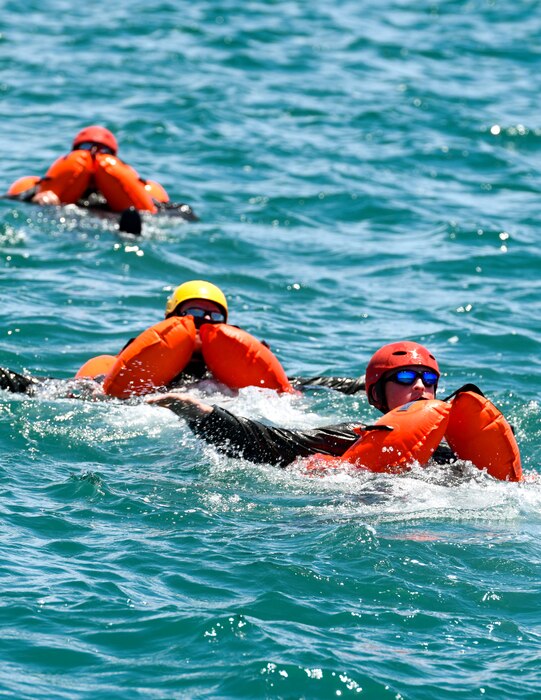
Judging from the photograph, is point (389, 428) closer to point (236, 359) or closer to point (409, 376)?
point (409, 376)

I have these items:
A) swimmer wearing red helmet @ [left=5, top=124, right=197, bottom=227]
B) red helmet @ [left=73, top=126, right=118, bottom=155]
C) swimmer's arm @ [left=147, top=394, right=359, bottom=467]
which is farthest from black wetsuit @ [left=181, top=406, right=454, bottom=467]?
red helmet @ [left=73, top=126, right=118, bottom=155]

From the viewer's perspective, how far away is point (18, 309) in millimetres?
15117

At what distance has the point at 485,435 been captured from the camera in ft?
32.4

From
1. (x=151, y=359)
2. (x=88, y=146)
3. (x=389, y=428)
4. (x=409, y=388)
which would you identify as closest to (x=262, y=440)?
(x=389, y=428)

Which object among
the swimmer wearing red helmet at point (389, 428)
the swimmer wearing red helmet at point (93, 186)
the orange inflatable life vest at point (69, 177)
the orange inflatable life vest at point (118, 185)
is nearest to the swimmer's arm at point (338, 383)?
the swimmer wearing red helmet at point (389, 428)

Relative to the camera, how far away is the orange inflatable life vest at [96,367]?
1294cm

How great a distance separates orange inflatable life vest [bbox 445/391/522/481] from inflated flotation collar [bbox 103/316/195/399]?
3.54 meters

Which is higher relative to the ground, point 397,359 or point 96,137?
point 96,137

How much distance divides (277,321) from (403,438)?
638 cm

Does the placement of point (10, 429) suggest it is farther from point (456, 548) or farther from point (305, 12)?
point (305, 12)

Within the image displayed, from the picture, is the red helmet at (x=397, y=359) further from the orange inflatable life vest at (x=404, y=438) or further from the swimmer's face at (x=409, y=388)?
the orange inflatable life vest at (x=404, y=438)

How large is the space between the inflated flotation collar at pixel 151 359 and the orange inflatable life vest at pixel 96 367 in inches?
16.7

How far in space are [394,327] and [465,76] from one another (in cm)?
1505

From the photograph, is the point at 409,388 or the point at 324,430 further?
the point at 324,430
